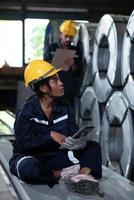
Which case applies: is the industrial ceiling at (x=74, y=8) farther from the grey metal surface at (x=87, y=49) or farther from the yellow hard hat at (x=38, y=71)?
the yellow hard hat at (x=38, y=71)

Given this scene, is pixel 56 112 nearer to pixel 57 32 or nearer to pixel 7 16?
pixel 57 32

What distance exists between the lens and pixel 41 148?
2336 mm

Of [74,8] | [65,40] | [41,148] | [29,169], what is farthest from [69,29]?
[74,8]

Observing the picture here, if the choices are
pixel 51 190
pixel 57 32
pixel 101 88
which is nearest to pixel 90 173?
pixel 51 190

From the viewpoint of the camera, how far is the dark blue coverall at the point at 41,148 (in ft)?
7.43

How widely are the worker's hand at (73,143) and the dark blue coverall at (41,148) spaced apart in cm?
8

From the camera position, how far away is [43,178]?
2283mm

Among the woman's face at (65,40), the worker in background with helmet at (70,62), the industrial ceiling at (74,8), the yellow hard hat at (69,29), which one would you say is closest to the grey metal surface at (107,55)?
the worker in background with helmet at (70,62)

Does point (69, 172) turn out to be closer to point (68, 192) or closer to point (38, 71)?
point (68, 192)

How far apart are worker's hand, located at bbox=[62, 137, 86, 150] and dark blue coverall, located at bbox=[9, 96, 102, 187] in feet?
0.26

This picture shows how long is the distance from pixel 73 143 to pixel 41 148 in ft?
0.64

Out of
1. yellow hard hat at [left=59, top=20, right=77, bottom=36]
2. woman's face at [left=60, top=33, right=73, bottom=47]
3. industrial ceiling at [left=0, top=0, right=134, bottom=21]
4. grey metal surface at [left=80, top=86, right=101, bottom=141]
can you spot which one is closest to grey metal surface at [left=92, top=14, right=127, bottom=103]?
grey metal surface at [left=80, top=86, right=101, bottom=141]

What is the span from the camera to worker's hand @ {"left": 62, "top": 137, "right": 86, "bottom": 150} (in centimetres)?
222

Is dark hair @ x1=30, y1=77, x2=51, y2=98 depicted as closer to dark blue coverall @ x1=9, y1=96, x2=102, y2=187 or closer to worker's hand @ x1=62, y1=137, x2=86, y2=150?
dark blue coverall @ x1=9, y1=96, x2=102, y2=187
